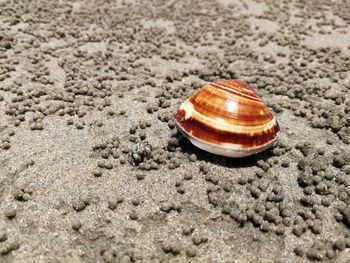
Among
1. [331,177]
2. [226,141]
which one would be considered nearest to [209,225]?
[226,141]

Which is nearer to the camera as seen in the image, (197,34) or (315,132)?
(315,132)

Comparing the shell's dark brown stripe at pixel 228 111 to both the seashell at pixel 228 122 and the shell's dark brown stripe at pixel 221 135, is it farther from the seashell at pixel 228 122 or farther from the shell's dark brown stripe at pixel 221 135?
the shell's dark brown stripe at pixel 221 135

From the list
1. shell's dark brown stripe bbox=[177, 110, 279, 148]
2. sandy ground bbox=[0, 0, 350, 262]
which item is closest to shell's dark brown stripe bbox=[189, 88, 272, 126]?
shell's dark brown stripe bbox=[177, 110, 279, 148]

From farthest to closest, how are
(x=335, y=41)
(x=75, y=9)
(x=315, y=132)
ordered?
(x=75, y=9)
(x=335, y=41)
(x=315, y=132)

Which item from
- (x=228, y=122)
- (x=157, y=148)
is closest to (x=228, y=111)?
(x=228, y=122)

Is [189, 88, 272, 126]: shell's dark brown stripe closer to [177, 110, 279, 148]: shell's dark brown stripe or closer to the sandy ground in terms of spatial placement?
[177, 110, 279, 148]: shell's dark brown stripe

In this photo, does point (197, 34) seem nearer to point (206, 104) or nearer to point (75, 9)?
point (75, 9)

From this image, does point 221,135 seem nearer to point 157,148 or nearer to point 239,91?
point 239,91
